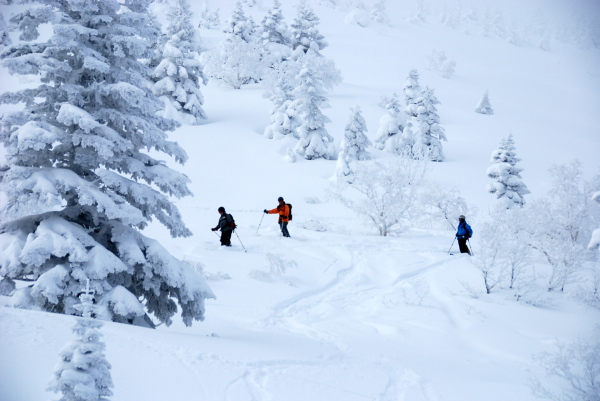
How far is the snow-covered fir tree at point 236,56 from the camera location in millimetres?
44969

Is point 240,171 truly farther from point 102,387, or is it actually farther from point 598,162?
point 598,162

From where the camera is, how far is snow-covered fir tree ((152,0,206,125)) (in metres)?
35.9

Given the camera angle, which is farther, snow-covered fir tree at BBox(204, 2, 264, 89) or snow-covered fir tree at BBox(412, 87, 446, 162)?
snow-covered fir tree at BBox(204, 2, 264, 89)

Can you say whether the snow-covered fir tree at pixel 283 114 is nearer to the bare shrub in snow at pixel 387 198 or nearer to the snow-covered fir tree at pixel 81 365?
the bare shrub in snow at pixel 387 198

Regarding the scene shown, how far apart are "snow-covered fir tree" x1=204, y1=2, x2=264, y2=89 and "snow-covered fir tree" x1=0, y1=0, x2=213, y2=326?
1576 inches

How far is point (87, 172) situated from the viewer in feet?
23.0

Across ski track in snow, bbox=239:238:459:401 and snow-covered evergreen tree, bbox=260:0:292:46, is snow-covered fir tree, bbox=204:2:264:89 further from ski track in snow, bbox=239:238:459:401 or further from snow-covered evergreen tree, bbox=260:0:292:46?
ski track in snow, bbox=239:238:459:401

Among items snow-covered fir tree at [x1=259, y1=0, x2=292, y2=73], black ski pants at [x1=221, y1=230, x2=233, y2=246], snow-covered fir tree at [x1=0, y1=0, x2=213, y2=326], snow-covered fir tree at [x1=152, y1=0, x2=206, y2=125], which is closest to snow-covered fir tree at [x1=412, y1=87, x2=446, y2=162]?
snow-covered fir tree at [x1=259, y1=0, x2=292, y2=73]

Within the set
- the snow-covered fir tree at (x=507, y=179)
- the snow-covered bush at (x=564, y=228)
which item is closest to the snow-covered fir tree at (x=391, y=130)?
the snow-covered fir tree at (x=507, y=179)

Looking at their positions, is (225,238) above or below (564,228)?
below

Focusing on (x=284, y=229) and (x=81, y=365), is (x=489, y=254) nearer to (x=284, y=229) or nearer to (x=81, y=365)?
(x=284, y=229)

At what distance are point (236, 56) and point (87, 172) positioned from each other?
1635 inches

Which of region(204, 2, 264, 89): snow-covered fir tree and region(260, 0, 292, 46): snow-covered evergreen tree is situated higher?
region(260, 0, 292, 46): snow-covered evergreen tree

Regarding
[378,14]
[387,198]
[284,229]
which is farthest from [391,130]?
[378,14]
